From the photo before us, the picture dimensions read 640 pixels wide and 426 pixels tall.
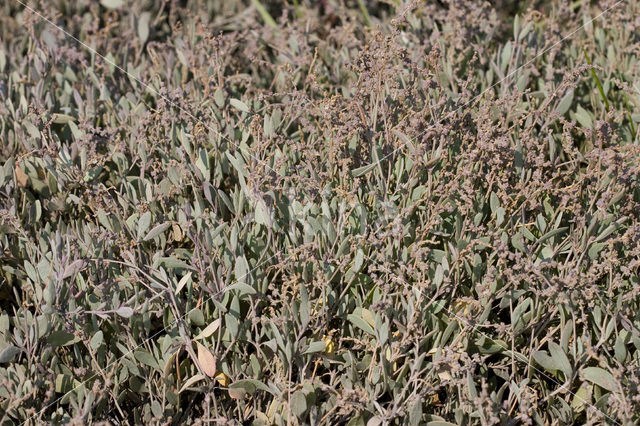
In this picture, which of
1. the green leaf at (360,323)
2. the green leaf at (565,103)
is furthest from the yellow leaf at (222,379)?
the green leaf at (565,103)

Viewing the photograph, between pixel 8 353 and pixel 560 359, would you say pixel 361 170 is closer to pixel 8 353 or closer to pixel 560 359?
pixel 560 359

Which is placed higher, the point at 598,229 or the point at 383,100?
the point at 383,100

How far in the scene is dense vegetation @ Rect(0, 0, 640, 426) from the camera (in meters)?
2.17

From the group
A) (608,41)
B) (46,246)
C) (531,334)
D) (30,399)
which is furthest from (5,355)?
(608,41)

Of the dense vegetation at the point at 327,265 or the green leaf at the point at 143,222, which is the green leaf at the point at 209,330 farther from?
the green leaf at the point at 143,222

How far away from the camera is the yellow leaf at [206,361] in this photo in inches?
86.6

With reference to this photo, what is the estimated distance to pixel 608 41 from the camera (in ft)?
11.4

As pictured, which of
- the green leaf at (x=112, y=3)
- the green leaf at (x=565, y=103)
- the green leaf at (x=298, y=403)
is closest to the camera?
the green leaf at (x=298, y=403)

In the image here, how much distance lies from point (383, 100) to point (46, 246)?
1158mm

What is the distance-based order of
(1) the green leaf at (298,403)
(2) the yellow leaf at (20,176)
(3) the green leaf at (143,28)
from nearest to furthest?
(1) the green leaf at (298,403) < (2) the yellow leaf at (20,176) < (3) the green leaf at (143,28)

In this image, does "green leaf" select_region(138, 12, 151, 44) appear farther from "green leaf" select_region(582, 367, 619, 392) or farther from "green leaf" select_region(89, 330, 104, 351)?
"green leaf" select_region(582, 367, 619, 392)

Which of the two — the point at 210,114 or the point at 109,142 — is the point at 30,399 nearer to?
the point at 109,142

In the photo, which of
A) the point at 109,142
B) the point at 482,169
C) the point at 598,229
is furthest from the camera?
the point at 109,142

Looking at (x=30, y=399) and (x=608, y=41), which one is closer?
(x=30, y=399)
